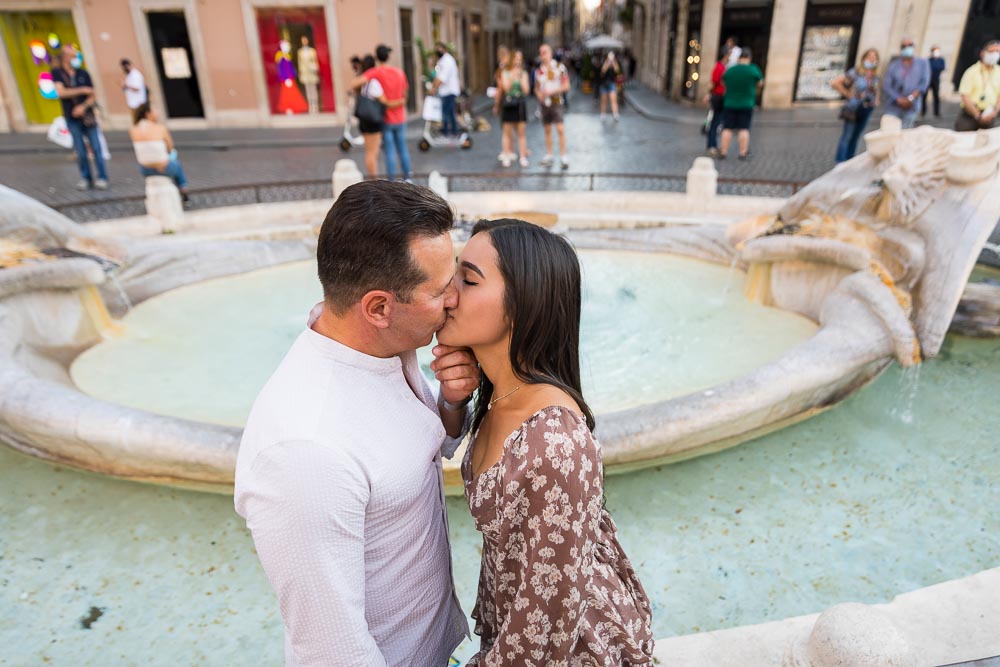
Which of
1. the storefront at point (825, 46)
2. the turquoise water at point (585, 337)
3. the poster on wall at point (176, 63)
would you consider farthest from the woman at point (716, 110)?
the poster on wall at point (176, 63)

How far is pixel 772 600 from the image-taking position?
2.88 meters

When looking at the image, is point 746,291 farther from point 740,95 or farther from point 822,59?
point 822,59

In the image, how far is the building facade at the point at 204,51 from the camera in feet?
54.6

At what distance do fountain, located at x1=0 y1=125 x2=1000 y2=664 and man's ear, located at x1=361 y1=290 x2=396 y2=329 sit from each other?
1601 mm

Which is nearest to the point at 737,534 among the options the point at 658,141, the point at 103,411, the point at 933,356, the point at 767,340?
the point at 767,340

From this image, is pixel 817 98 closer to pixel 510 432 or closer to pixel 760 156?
pixel 760 156

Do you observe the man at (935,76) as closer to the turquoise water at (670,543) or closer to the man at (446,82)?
the man at (446,82)

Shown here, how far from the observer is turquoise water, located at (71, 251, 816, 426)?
4.23 meters

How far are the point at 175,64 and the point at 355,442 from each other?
19162mm

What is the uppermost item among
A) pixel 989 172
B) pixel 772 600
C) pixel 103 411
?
pixel 989 172

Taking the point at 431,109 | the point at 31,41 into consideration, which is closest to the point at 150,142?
the point at 431,109

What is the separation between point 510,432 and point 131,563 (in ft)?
8.47

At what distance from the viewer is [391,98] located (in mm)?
8414

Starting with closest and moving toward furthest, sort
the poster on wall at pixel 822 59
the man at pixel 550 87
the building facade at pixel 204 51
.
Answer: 1. the man at pixel 550 87
2. the building facade at pixel 204 51
3. the poster on wall at pixel 822 59
